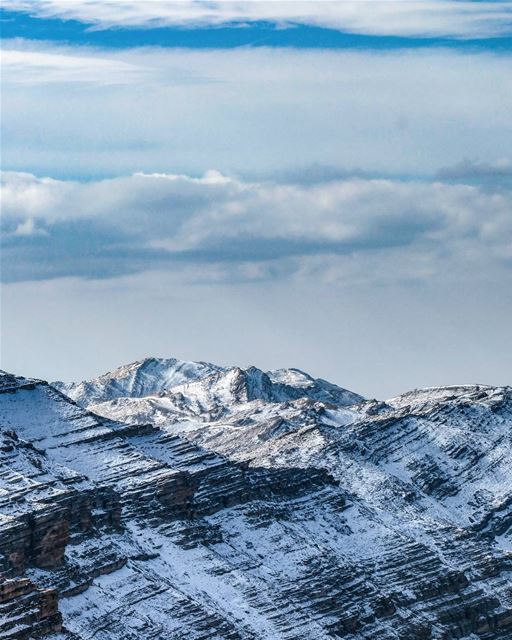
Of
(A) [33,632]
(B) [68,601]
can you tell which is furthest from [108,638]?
(A) [33,632]

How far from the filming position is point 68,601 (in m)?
199

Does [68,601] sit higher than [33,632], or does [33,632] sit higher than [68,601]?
[33,632]

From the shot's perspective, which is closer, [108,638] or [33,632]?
[33,632]

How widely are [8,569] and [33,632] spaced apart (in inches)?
1821

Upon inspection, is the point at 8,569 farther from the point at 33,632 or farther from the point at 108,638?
the point at 33,632

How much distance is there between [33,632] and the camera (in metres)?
149

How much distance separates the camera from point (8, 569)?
194875 mm

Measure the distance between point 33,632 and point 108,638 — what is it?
48.6 m

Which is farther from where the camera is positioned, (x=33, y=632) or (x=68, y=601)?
(x=68, y=601)

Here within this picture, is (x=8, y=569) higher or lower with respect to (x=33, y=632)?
lower

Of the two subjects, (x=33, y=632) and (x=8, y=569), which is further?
(x=8, y=569)

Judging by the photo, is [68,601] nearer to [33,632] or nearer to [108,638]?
[108,638]

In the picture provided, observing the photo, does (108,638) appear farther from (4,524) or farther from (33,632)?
(33,632)

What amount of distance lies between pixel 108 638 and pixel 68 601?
517 cm
